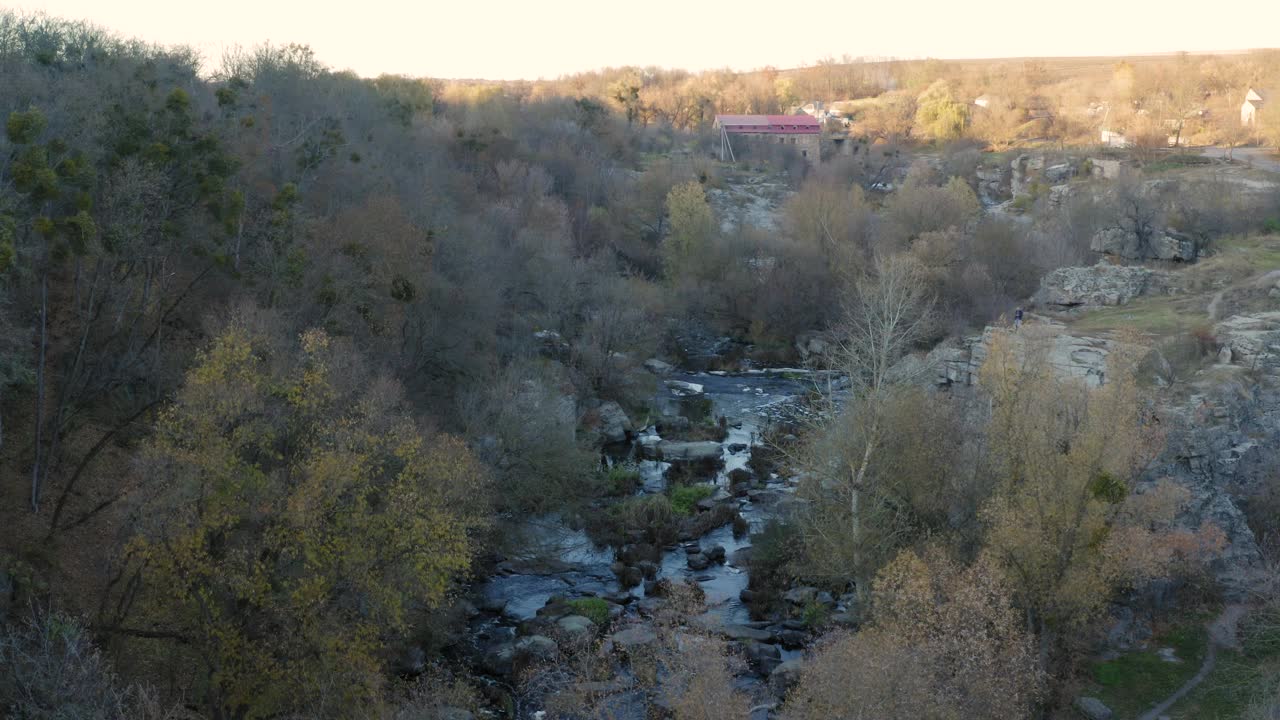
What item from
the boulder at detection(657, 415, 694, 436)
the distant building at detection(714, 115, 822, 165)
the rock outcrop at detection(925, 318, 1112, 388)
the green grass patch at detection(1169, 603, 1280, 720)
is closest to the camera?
the green grass patch at detection(1169, 603, 1280, 720)

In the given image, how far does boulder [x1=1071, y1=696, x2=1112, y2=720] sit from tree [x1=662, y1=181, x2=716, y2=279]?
37.3 m

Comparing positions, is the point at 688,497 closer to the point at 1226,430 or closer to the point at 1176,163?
the point at 1226,430

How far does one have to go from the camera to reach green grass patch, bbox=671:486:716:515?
94.5ft

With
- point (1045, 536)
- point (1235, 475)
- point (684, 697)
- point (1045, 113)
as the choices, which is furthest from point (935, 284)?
point (1045, 113)

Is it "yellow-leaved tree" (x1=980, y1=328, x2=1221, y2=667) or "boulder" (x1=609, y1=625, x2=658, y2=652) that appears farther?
"boulder" (x1=609, y1=625, x2=658, y2=652)

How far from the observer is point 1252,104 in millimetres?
70125

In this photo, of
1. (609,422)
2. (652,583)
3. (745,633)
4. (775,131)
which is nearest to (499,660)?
(652,583)

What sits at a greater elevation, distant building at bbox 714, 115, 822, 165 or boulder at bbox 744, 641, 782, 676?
distant building at bbox 714, 115, 822, 165

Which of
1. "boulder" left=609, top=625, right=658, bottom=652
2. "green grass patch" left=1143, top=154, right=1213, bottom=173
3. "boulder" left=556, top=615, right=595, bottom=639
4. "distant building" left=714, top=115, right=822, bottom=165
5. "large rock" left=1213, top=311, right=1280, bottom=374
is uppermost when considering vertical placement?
"distant building" left=714, top=115, right=822, bottom=165

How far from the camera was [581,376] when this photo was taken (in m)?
36.4

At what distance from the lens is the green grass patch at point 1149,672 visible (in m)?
18.0

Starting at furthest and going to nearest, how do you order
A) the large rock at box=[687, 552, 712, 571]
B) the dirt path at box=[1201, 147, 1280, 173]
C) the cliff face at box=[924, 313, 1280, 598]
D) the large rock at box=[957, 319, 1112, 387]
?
1. the dirt path at box=[1201, 147, 1280, 173]
2. the large rock at box=[687, 552, 712, 571]
3. the large rock at box=[957, 319, 1112, 387]
4. the cliff face at box=[924, 313, 1280, 598]

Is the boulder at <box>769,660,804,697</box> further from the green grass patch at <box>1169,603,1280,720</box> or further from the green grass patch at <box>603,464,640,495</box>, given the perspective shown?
the green grass patch at <box>603,464,640,495</box>

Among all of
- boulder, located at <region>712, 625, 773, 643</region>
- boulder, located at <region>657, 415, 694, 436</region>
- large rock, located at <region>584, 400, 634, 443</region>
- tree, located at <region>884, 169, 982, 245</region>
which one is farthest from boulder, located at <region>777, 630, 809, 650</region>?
tree, located at <region>884, 169, 982, 245</region>
